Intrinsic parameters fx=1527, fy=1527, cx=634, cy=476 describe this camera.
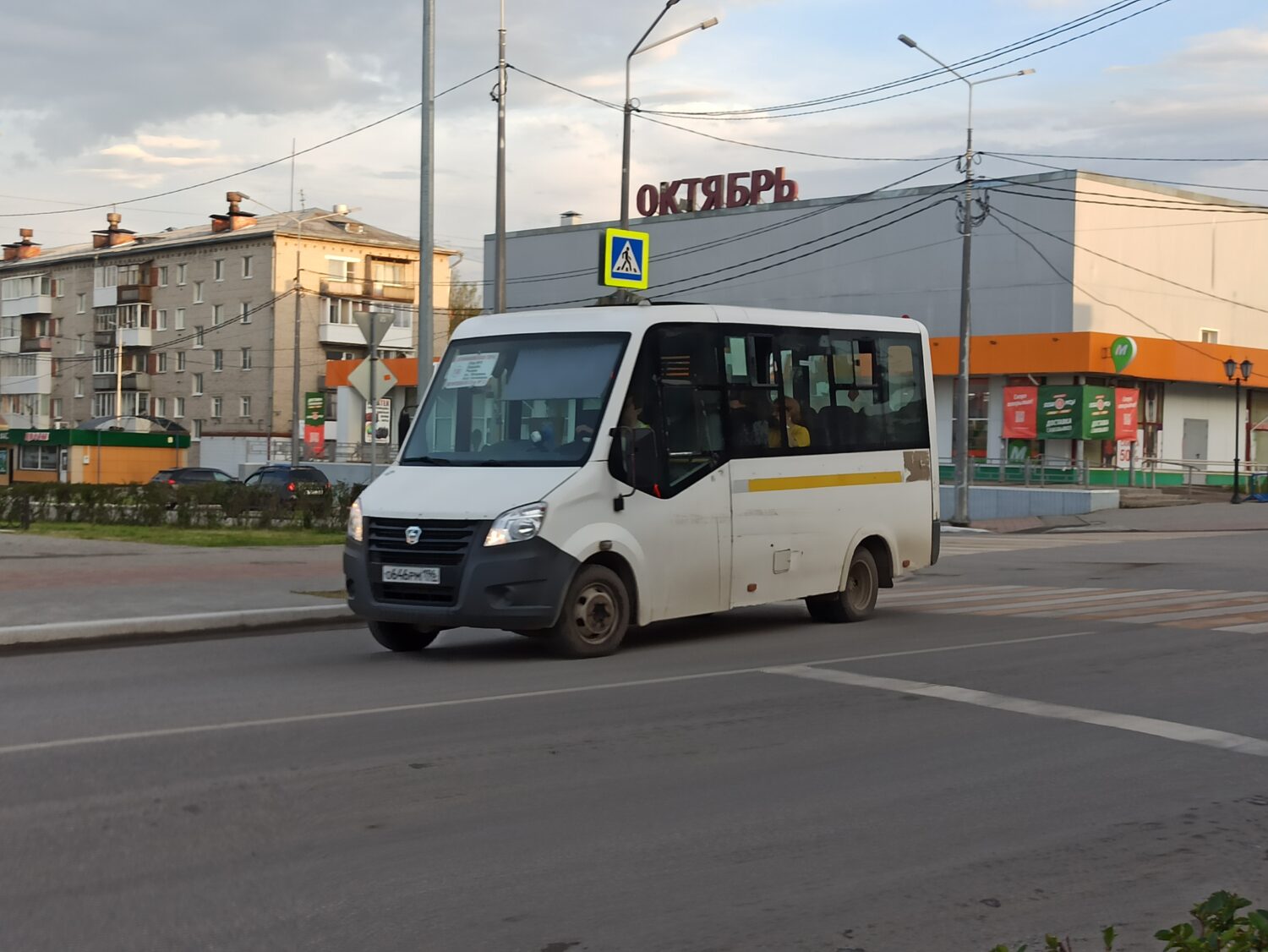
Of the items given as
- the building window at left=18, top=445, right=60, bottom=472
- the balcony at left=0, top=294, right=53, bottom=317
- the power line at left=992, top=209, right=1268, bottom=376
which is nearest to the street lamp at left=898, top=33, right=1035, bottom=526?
the power line at left=992, top=209, right=1268, bottom=376

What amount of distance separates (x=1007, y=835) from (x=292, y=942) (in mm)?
2845

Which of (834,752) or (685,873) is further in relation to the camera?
(834,752)

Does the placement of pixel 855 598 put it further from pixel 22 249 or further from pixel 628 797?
pixel 22 249

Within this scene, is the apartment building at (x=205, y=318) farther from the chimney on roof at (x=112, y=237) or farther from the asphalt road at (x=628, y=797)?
the asphalt road at (x=628, y=797)

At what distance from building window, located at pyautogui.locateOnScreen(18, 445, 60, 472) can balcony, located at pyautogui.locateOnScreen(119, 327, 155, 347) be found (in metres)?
25.4

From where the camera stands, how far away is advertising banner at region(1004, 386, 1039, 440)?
47.5m

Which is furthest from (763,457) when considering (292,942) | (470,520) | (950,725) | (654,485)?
(292,942)

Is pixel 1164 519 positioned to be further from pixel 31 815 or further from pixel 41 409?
pixel 41 409

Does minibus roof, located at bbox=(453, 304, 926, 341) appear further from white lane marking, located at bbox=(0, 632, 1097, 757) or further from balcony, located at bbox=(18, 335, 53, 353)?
balcony, located at bbox=(18, 335, 53, 353)

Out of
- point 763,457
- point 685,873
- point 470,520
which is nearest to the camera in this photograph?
point 685,873

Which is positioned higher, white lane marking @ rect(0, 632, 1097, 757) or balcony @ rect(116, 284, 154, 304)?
balcony @ rect(116, 284, 154, 304)

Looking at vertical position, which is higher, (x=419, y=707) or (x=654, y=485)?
(x=654, y=485)

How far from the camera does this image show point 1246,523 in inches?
1353

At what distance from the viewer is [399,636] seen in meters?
11.8
